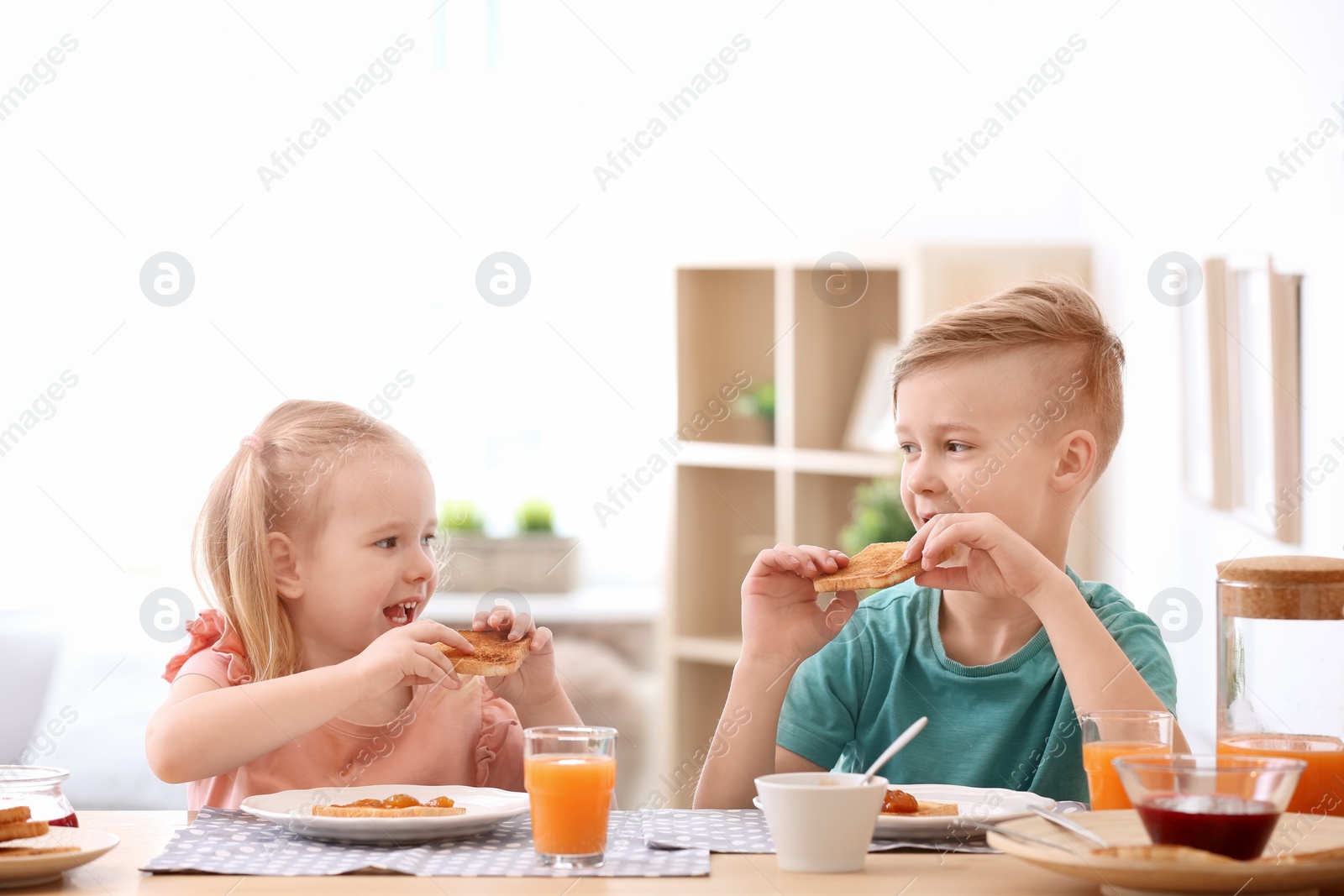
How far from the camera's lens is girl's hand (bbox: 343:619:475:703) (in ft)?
4.31

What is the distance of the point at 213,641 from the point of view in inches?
60.9

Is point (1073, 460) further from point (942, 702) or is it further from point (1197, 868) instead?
point (1197, 868)

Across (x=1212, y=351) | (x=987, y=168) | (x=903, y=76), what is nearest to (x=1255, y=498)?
(x=1212, y=351)

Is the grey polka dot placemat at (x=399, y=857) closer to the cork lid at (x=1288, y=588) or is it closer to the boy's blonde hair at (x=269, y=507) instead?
the boy's blonde hair at (x=269, y=507)

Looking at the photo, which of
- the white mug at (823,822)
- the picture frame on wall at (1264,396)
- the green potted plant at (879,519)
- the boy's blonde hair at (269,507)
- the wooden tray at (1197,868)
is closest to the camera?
the wooden tray at (1197,868)

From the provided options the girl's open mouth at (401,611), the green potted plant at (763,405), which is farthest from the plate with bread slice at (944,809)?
the green potted plant at (763,405)

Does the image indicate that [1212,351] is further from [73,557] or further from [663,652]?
[73,557]

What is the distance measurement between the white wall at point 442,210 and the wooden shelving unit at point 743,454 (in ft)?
0.47

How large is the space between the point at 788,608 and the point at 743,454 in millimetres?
2308

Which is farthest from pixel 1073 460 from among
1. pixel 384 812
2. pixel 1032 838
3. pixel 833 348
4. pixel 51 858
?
pixel 833 348

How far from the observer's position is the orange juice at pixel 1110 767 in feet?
3.74

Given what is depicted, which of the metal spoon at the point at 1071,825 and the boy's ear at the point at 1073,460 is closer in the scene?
the metal spoon at the point at 1071,825

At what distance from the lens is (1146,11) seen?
2.97 metres

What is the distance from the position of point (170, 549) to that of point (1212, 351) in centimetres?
318
